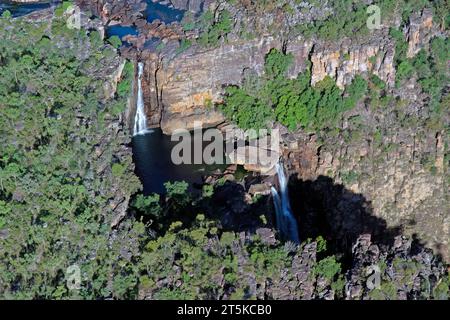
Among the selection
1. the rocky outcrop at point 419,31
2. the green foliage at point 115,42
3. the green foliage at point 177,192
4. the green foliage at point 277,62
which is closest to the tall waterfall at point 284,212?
the green foliage at point 277,62

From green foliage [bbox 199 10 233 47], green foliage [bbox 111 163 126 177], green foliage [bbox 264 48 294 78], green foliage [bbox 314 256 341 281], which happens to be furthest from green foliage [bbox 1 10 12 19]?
green foliage [bbox 314 256 341 281]

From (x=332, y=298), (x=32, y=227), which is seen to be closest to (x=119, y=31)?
(x=32, y=227)

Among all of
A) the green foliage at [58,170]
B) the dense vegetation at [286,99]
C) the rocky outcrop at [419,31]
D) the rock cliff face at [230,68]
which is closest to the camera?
the green foliage at [58,170]

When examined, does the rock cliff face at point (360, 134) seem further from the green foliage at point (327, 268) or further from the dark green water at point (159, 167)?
the green foliage at point (327, 268)

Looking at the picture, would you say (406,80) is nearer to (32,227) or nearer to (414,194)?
(414,194)

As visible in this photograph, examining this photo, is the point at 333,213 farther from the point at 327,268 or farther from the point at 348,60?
the point at 327,268

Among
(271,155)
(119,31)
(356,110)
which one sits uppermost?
(119,31)

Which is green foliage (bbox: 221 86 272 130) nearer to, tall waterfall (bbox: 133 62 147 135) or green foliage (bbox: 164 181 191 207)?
tall waterfall (bbox: 133 62 147 135)
